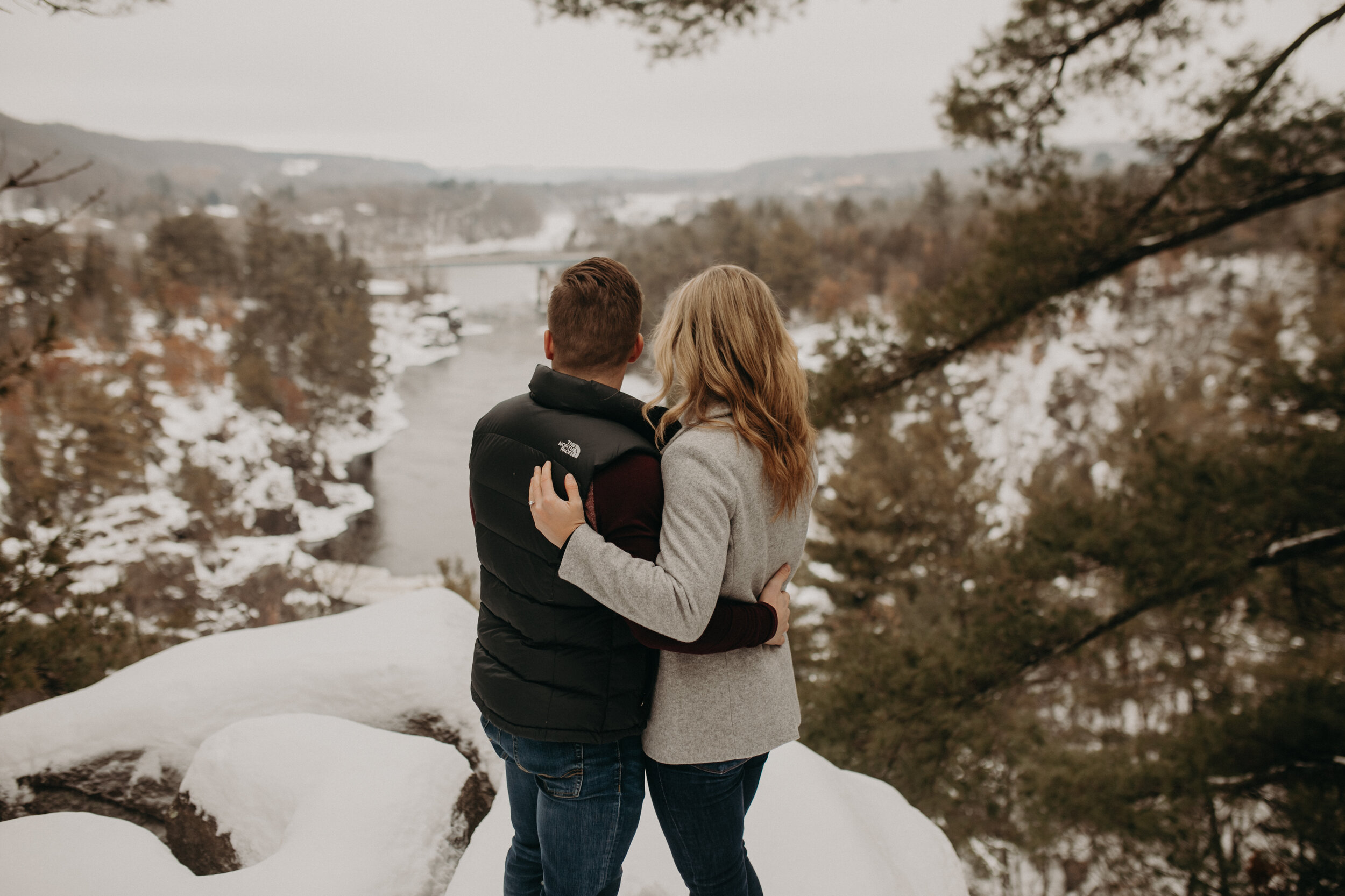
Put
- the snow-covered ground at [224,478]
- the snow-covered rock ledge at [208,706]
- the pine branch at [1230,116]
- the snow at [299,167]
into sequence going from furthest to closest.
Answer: the snow at [299,167] < the snow-covered ground at [224,478] < the pine branch at [1230,116] < the snow-covered rock ledge at [208,706]

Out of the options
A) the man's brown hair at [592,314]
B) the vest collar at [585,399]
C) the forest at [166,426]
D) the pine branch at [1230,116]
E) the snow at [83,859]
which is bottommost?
the forest at [166,426]

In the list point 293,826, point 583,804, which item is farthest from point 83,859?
point 583,804

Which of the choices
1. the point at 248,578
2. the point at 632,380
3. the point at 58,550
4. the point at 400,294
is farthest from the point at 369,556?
the point at 400,294

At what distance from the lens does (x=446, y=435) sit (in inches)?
1032

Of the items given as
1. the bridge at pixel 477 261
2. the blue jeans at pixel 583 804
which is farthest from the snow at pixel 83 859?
the bridge at pixel 477 261

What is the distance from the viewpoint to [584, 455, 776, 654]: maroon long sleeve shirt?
126 centimetres

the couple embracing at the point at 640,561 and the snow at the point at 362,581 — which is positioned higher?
the couple embracing at the point at 640,561

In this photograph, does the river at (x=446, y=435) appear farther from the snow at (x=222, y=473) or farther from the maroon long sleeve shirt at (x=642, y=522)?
the maroon long sleeve shirt at (x=642, y=522)

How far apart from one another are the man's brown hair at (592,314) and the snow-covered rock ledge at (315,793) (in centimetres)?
151

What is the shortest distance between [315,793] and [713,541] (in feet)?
5.71

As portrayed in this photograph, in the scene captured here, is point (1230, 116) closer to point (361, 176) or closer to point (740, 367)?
point (740, 367)

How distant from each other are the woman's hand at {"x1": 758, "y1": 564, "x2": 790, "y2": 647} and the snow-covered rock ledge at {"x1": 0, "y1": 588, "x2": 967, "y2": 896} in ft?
3.54

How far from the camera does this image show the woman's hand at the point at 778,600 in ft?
4.41

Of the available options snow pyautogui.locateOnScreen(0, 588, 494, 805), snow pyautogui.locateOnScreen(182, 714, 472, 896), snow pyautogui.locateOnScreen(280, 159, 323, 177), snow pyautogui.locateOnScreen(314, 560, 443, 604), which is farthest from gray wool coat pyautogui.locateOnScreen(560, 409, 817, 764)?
snow pyautogui.locateOnScreen(280, 159, 323, 177)
